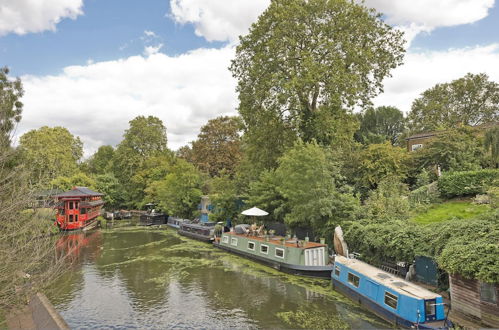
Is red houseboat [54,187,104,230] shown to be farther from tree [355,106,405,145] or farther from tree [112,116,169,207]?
tree [355,106,405,145]

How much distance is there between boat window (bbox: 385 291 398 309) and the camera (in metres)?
12.7

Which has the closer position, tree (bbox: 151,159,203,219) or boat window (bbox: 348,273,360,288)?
boat window (bbox: 348,273,360,288)

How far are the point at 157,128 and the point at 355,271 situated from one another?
192ft

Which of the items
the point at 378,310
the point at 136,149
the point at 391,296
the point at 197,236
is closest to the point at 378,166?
the point at 378,310

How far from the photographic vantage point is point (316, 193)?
72.8ft

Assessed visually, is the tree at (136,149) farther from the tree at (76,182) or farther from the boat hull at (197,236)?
the boat hull at (197,236)

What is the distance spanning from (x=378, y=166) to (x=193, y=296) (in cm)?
1856

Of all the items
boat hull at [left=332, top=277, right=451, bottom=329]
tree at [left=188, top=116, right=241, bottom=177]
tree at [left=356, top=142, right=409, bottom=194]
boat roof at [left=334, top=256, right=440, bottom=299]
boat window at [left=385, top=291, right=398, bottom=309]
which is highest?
tree at [left=188, top=116, right=241, bottom=177]

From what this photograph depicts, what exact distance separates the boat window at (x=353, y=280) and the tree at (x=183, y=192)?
29.3 m

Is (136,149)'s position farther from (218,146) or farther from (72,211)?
(72,211)

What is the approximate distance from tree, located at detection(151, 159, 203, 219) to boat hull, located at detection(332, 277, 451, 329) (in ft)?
94.2

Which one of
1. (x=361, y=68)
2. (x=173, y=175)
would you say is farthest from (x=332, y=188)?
(x=173, y=175)

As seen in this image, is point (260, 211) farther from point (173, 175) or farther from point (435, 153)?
point (173, 175)

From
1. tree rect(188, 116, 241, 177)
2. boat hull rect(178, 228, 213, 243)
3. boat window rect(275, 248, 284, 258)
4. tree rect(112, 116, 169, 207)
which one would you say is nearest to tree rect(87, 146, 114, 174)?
tree rect(112, 116, 169, 207)
